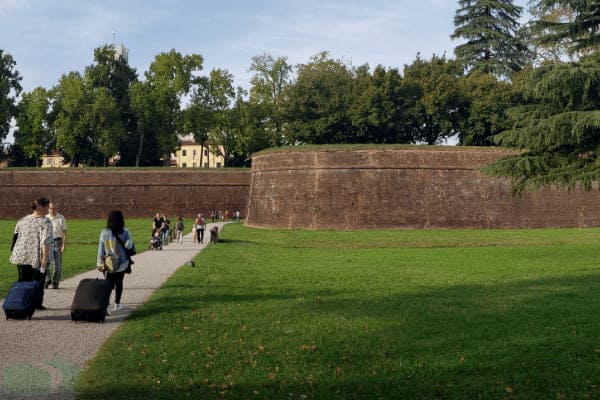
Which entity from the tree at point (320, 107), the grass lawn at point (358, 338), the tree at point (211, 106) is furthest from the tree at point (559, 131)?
the tree at point (211, 106)

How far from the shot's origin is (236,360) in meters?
5.58

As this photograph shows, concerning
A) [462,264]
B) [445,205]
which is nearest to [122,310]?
[462,264]

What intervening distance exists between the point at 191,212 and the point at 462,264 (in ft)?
95.1

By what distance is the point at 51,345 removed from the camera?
616cm

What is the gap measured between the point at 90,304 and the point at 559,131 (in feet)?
40.9

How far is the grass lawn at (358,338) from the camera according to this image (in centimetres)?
483

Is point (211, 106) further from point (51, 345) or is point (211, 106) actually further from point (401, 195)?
point (51, 345)

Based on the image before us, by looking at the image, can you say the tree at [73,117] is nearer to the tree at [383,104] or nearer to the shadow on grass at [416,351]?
the tree at [383,104]

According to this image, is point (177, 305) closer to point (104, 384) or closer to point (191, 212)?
point (104, 384)

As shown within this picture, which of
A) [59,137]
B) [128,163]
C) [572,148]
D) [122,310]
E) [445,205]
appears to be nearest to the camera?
[122,310]

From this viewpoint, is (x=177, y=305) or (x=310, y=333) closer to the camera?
(x=310, y=333)

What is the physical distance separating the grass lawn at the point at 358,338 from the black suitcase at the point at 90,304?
0.41m

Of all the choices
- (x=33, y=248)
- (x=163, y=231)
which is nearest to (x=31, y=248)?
(x=33, y=248)

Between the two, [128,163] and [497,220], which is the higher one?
[128,163]
